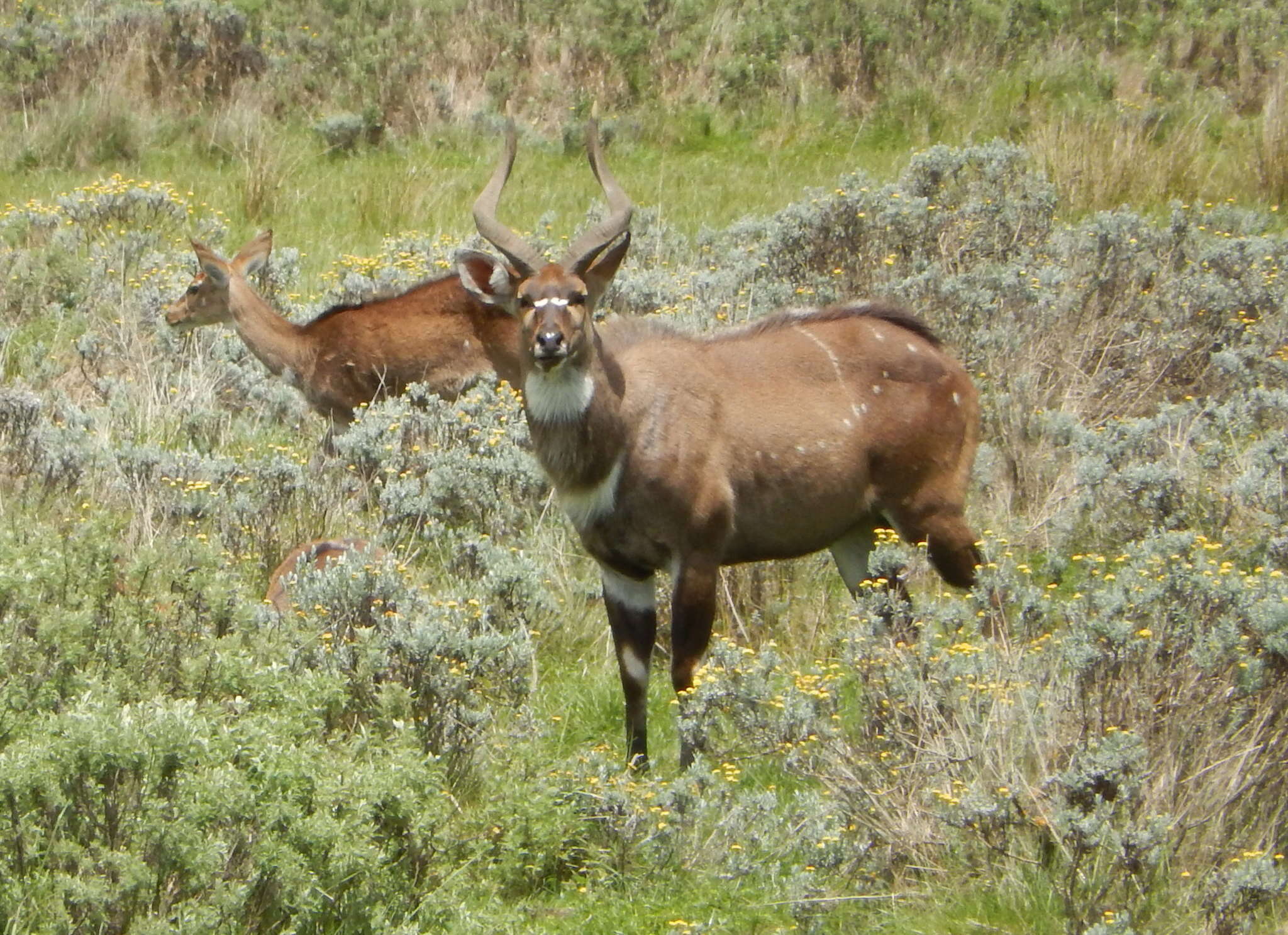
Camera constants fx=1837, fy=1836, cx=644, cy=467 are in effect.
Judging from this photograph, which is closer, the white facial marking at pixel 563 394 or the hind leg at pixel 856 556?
the white facial marking at pixel 563 394

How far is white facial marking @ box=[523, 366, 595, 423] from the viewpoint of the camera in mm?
7062

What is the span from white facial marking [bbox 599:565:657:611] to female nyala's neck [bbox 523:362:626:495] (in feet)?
1.41

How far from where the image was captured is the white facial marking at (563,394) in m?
7.06

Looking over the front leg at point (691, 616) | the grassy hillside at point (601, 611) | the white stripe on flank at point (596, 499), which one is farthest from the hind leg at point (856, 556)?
the white stripe on flank at point (596, 499)

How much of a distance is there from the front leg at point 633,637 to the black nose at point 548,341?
974mm

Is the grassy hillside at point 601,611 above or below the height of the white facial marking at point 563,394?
below

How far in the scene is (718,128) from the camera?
19375mm

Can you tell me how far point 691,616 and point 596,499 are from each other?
0.59 metres

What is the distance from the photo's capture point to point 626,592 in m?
7.32

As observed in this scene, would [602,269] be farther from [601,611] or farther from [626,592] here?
[601,611]

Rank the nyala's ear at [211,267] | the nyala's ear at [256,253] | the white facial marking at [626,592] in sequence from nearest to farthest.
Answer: the white facial marking at [626,592]
the nyala's ear at [211,267]
the nyala's ear at [256,253]

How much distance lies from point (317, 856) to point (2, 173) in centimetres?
1349

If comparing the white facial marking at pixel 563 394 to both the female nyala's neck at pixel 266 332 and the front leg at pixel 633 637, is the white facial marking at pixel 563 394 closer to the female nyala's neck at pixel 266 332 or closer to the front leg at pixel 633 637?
the front leg at pixel 633 637

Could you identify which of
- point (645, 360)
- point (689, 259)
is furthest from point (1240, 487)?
point (689, 259)
